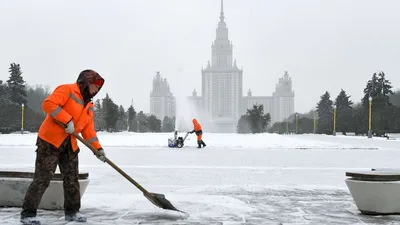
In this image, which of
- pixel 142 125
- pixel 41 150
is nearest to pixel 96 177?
pixel 41 150

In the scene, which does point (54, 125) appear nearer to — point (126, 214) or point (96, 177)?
point (126, 214)

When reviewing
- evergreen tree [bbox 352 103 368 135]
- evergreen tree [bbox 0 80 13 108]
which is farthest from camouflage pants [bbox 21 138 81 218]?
evergreen tree [bbox 352 103 368 135]

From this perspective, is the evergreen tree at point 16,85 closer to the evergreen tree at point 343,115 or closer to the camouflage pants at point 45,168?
the evergreen tree at point 343,115

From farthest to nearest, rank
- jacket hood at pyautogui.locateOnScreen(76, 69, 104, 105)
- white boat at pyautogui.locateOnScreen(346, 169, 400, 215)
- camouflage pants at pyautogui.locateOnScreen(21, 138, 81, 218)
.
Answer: white boat at pyautogui.locateOnScreen(346, 169, 400, 215)
jacket hood at pyautogui.locateOnScreen(76, 69, 104, 105)
camouflage pants at pyautogui.locateOnScreen(21, 138, 81, 218)

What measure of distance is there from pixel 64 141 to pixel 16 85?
71997mm

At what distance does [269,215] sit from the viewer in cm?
560

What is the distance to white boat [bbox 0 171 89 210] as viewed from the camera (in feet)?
18.6

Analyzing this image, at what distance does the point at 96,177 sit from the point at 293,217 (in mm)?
5542

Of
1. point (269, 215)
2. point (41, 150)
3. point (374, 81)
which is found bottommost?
point (269, 215)

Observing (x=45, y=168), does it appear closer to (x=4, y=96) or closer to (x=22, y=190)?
(x=22, y=190)

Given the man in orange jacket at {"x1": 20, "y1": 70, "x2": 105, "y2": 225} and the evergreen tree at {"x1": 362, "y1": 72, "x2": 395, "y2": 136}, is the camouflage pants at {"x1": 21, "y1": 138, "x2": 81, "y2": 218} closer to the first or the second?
the man in orange jacket at {"x1": 20, "y1": 70, "x2": 105, "y2": 225}

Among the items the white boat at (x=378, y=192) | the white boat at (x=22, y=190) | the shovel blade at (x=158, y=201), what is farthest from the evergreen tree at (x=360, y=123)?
the white boat at (x=22, y=190)

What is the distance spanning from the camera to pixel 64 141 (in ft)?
16.3

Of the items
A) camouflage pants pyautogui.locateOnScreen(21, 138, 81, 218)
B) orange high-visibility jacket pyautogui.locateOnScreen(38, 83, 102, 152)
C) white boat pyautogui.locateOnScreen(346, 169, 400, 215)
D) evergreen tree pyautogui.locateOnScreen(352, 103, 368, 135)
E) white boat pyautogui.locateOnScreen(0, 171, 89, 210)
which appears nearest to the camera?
orange high-visibility jacket pyautogui.locateOnScreen(38, 83, 102, 152)
